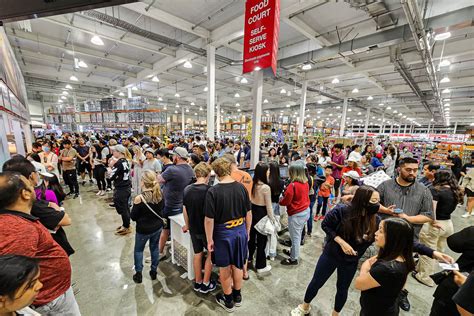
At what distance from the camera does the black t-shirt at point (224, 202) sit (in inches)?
76.4

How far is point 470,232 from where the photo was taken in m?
1.37

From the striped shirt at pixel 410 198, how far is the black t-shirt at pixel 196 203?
2174mm

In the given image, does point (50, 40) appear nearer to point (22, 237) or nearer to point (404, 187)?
point (22, 237)

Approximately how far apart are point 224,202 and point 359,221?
1.26 meters

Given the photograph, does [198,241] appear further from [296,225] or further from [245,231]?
[296,225]

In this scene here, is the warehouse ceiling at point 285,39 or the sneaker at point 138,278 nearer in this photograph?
the sneaker at point 138,278

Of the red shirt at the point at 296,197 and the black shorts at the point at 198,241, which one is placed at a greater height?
the red shirt at the point at 296,197

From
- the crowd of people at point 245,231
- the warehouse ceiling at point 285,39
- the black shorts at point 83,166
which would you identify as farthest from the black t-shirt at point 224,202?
the black shorts at point 83,166

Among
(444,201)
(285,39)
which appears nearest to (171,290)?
(444,201)

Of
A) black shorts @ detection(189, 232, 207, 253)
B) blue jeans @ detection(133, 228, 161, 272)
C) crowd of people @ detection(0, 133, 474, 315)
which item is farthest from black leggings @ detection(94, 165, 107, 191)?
black shorts @ detection(189, 232, 207, 253)

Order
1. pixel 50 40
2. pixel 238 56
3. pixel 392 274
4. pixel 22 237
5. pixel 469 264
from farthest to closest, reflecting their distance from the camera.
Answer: pixel 238 56 → pixel 50 40 → pixel 469 264 → pixel 392 274 → pixel 22 237

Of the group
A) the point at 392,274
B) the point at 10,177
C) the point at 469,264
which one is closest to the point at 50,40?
the point at 10,177

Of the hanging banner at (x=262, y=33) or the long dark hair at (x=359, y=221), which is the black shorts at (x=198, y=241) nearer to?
the long dark hair at (x=359, y=221)

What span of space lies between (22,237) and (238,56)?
9419mm
